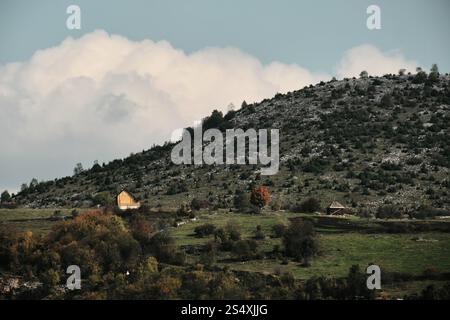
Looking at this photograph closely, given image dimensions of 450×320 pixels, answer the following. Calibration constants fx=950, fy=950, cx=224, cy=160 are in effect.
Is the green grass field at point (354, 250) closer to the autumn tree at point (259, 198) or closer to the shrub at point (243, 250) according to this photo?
the shrub at point (243, 250)

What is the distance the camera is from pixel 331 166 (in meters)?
163

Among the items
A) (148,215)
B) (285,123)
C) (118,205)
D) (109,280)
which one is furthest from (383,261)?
(285,123)

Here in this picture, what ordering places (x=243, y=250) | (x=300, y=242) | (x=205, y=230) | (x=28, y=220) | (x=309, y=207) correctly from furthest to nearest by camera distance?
(x=309, y=207) → (x=28, y=220) → (x=205, y=230) → (x=243, y=250) → (x=300, y=242)

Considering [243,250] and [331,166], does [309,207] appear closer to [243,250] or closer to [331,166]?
[243,250]

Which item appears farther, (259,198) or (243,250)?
(259,198)

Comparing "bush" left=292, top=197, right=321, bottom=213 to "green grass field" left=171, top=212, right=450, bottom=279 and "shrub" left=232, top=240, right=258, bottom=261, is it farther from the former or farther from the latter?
"shrub" left=232, top=240, right=258, bottom=261

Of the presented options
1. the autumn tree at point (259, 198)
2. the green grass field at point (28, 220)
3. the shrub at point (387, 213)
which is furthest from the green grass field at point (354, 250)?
the green grass field at point (28, 220)

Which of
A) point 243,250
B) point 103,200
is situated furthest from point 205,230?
point 103,200

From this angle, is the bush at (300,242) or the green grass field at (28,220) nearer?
the bush at (300,242)

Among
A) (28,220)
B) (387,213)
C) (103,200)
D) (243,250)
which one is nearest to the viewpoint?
(243,250)

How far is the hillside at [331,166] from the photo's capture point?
150 metres

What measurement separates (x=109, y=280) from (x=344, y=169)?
241 feet
